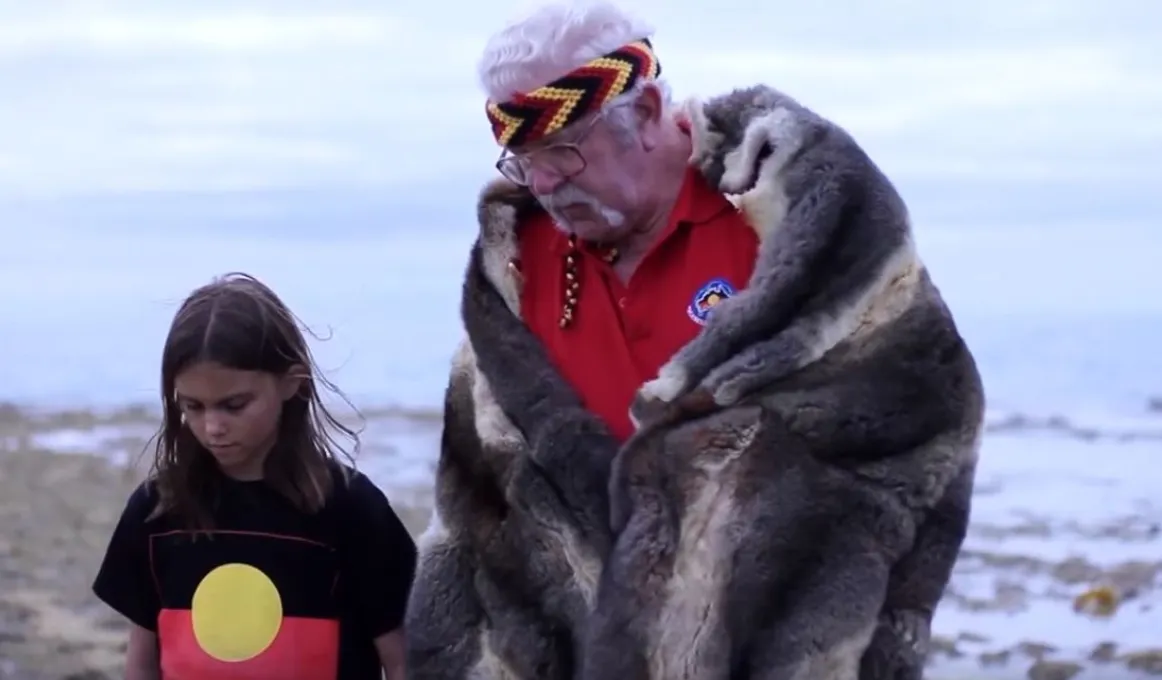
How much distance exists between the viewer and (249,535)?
12.1ft

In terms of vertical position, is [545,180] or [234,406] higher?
[545,180]

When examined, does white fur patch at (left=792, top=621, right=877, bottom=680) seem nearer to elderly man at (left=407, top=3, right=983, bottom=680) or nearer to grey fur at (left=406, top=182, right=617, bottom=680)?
elderly man at (left=407, top=3, right=983, bottom=680)

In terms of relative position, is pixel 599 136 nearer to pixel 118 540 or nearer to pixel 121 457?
pixel 118 540

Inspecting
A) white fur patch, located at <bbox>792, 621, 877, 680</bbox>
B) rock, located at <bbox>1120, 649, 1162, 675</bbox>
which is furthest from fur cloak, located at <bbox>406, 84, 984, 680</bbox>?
rock, located at <bbox>1120, 649, 1162, 675</bbox>

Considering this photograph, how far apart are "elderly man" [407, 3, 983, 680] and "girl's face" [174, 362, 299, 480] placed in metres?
0.51

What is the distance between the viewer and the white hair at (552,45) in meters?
3.14

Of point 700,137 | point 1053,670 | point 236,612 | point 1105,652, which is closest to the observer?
point 700,137

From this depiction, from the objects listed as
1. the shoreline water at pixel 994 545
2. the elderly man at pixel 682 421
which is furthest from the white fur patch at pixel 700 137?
the shoreline water at pixel 994 545

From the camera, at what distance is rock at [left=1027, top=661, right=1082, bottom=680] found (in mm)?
7332

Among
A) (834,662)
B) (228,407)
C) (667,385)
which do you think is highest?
(667,385)

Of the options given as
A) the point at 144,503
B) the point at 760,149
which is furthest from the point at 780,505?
the point at 144,503

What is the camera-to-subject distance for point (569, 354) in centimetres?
329

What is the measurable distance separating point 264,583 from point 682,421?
0.98m

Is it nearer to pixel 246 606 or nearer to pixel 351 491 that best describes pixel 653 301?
pixel 351 491
